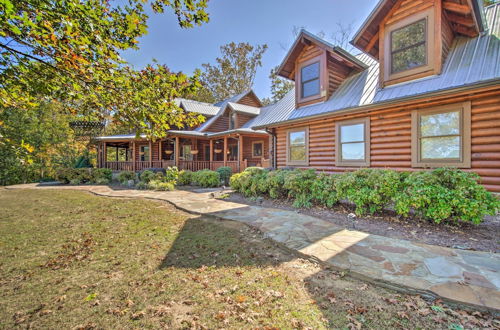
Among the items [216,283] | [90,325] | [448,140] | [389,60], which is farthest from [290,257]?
[389,60]

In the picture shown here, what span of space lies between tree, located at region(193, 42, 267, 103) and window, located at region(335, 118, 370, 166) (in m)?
23.6

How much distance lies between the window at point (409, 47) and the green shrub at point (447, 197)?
4058mm

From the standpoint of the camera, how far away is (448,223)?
4504 millimetres

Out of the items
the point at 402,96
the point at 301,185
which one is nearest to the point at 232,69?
the point at 402,96

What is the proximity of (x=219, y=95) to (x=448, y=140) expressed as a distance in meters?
27.6

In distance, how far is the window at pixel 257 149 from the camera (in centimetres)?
1720

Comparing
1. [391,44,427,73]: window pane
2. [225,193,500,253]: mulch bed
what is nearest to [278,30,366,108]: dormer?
[391,44,427,73]: window pane

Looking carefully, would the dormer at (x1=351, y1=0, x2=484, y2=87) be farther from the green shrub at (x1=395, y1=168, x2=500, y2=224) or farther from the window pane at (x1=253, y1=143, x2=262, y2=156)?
the window pane at (x1=253, y1=143, x2=262, y2=156)

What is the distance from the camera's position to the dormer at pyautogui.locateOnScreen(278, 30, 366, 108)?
8672 millimetres

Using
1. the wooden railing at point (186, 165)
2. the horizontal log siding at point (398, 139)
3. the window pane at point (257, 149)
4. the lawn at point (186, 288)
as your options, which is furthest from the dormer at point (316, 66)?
the window pane at point (257, 149)

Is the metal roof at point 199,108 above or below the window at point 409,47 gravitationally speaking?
above

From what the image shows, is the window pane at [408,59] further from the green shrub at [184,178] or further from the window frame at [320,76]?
the green shrub at [184,178]

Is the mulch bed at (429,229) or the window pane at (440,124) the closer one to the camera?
the mulch bed at (429,229)

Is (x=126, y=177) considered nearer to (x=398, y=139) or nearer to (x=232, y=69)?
(x=398, y=139)
